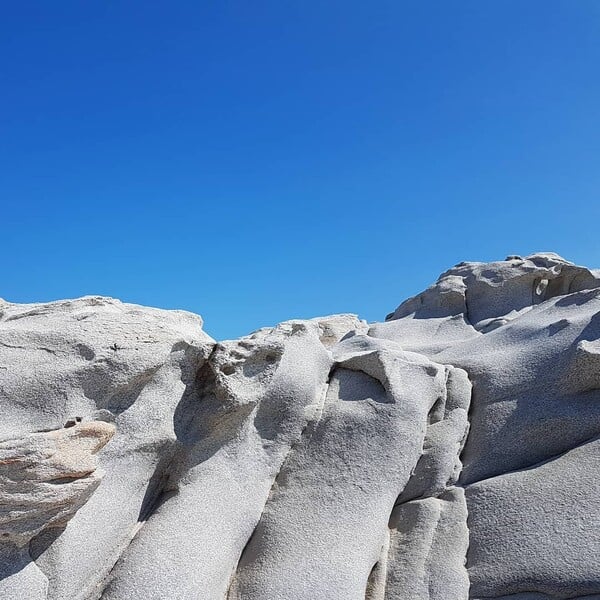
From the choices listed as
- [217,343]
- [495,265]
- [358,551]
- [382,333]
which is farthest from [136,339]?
[495,265]

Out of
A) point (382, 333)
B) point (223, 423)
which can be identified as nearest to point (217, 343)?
point (223, 423)

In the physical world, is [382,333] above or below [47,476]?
above

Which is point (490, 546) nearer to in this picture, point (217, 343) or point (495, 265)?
point (217, 343)

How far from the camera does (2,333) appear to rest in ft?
16.1

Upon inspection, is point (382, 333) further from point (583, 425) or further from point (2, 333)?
point (2, 333)

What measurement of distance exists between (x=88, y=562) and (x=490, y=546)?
124 inches

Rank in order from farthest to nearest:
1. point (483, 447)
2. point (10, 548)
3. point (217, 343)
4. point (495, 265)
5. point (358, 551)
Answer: point (495, 265) → point (483, 447) → point (217, 343) → point (358, 551) → point (10, 548)

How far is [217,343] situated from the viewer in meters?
5.67

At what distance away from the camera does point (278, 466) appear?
217 inches

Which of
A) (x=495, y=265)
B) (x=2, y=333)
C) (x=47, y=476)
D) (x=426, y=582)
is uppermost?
(x=495, y=265)

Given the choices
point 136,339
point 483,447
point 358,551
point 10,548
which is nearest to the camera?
point 10,548

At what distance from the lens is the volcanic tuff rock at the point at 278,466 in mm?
4355

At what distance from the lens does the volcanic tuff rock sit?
4.36 metres

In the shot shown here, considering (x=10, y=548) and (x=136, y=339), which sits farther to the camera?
(x=136, y=339)
